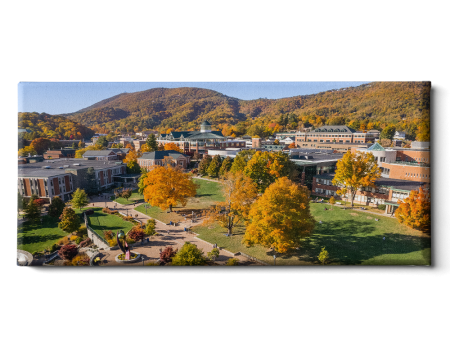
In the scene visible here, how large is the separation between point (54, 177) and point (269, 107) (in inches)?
368

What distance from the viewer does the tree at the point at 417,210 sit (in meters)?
8.52

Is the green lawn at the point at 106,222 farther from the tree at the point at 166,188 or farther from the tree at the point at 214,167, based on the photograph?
the tree at the point at 214,167

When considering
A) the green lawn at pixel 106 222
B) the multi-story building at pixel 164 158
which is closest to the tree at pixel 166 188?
the multi-story building at pixel 164 158

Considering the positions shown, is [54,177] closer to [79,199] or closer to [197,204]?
[79,199]

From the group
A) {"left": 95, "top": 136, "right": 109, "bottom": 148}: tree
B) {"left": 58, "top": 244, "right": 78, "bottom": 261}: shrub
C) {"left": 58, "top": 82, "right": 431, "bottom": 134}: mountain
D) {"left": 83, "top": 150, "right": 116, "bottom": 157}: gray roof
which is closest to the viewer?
{"left": 58, "top": 82, "right": 431, "bottom": 134}: mountain

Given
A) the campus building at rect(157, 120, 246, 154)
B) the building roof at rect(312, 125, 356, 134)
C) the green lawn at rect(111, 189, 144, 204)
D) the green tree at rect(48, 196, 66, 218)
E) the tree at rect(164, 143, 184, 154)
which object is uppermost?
the building roof at rect(312, 125, 356, 134)

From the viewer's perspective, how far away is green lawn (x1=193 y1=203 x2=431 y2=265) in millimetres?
8625

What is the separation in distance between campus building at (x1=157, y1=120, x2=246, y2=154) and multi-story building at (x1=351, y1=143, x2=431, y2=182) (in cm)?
793

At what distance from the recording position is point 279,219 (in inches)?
365

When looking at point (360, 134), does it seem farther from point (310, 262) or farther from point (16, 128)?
point (16, 128)

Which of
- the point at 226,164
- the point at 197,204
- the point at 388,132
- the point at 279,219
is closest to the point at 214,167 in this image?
the point at 226,164

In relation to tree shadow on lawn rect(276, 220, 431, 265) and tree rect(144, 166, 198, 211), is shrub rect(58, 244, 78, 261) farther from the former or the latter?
tree shadow on lawn rect(276, 220, 431, 265)

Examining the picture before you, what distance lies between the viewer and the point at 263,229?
925 cm

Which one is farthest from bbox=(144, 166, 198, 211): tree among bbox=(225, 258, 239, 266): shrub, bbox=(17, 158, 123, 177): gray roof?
bbox=(225, 258, 239, 266): shrub
